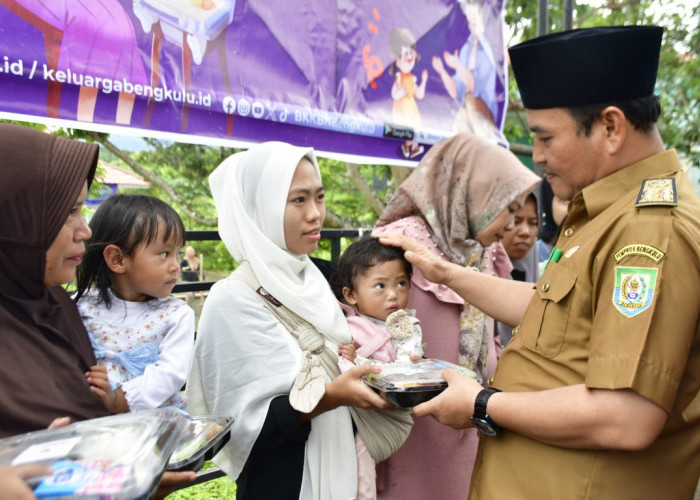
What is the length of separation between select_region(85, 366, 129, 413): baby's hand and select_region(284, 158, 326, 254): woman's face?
76cm

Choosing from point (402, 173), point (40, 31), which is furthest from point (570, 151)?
point (402, 173)

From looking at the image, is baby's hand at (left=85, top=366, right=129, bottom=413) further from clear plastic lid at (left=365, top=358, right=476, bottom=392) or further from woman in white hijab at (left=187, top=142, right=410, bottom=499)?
clear plastic lid at (left=365, top=358, right=476, bottom=392)

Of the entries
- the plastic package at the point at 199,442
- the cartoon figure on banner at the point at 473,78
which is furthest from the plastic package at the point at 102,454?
the cartoon figure on banner at the point at 473,78

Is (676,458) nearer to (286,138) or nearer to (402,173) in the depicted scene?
(286,138)

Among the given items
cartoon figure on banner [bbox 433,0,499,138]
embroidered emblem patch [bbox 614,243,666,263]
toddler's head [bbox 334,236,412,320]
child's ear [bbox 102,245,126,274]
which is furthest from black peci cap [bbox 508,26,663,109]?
cartoon figure on banner [bbox 433,0,499,138]

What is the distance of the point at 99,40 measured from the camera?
6.79 ft

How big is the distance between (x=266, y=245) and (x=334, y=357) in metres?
0.46

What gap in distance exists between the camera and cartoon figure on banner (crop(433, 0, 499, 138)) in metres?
3.67

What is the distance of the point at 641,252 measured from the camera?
1391 mm

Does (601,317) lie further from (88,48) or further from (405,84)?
(405,84)

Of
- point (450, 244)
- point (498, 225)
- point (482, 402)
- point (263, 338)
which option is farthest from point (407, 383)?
point (498, 225)

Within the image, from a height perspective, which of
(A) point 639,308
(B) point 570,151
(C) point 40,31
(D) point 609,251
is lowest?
(A) point 639,308

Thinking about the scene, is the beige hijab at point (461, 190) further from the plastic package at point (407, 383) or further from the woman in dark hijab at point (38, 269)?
the woman in dark hijab at point (38, 269)

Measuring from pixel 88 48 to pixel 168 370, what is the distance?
116 cm
